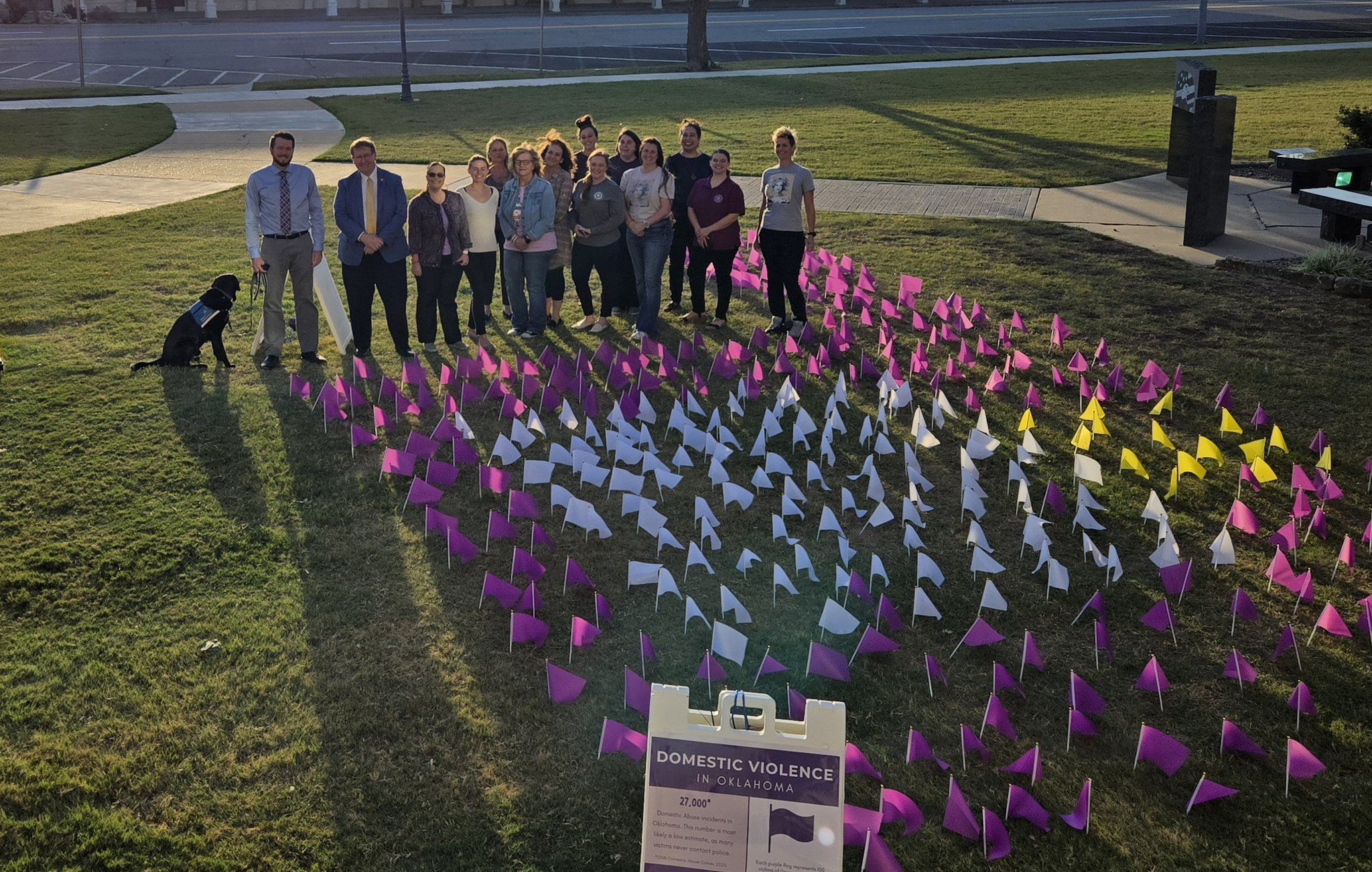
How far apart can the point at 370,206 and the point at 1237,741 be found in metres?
7.49

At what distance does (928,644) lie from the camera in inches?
230

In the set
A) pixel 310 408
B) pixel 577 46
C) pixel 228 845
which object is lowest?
pixel 228 845

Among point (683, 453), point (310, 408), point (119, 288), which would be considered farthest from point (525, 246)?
point (119, 288)

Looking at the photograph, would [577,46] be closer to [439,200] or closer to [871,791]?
[439,200]

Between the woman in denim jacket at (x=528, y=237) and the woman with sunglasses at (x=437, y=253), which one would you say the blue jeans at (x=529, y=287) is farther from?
the woman with sunglasses at (x=437, y=253)

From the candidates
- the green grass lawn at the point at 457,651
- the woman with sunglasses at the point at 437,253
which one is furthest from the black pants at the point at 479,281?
the green grass lawn at the point at 457,651

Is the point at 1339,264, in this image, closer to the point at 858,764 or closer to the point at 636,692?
the point at 858,764

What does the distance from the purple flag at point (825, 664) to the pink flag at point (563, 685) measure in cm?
103

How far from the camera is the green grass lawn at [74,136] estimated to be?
19.0 m

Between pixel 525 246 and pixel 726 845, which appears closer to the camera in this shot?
pixel 726 845

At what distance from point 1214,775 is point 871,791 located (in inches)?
56.2

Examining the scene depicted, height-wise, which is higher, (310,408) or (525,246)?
(525,246)

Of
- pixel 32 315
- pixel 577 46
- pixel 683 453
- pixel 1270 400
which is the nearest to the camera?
pixel 683 453

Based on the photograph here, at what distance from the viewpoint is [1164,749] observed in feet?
15.7
